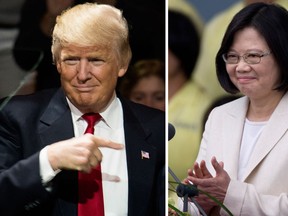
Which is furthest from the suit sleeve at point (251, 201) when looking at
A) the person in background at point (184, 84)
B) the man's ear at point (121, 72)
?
the man's ear at point (121, 72)

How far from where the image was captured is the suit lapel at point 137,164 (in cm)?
508

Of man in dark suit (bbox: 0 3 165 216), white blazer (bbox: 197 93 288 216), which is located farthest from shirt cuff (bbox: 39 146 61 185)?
white blazer (bbox: 197 93 288 216)

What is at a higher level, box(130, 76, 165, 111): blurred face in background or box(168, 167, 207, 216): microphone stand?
box(130, 76, 165, 111): blurred face in background

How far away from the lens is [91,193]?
502cm

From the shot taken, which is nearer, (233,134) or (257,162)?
(257,162)

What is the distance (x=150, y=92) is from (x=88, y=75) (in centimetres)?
47

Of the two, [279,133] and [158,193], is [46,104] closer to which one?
[158,193]

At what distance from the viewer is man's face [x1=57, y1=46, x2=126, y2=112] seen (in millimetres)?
5051

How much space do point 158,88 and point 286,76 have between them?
2.91 ft

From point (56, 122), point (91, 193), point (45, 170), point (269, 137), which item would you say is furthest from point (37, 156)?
point (269, 137)

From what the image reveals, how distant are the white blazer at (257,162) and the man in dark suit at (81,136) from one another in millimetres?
430

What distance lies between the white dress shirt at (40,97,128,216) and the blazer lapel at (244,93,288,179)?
847 millimetres

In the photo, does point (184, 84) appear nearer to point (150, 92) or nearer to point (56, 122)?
point (150, 92)

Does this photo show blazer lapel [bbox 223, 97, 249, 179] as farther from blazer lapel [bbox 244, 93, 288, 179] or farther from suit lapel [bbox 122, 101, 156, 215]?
suit lapel [bbox 122, 101, 156, 215]
